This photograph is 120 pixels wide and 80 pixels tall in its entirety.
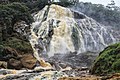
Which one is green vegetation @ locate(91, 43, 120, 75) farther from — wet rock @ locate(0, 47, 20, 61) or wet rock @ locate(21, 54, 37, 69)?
wet rock @ locate(0, 47, 20, 61)

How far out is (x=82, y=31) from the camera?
41.5 m

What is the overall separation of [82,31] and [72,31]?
5.90 ft

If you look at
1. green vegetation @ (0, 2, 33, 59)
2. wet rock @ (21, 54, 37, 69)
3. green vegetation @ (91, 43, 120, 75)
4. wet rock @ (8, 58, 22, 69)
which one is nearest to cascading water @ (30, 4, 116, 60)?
green vegetation @ (0, 2, 33, 59)

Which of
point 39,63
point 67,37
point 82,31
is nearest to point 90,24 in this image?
point 82,31

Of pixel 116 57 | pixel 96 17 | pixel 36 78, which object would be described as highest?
pixel 116 57

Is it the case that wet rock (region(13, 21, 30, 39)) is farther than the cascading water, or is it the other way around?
the cascading water

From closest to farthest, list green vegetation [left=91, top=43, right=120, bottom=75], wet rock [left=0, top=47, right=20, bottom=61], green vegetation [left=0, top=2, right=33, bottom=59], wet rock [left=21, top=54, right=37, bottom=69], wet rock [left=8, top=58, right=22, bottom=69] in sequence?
green vegetation [left=91, top=43, right=120, bottom=75], wet rock [left=8, top=58, right=22, bottom=69], wet rock [left=21, top=54, right=37, bottom=69], wet rock [left=0, top=47, right=20, bottom=61], green vegetation [left=0, top=2, right=33, bottom=59]

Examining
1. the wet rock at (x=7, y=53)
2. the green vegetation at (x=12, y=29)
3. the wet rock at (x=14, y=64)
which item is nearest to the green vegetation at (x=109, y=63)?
the wet rock at (x=14, y=64)

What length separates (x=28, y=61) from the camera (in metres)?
25.4

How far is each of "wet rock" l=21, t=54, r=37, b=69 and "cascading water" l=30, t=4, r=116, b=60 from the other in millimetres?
8305

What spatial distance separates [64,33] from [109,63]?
24.6 metres

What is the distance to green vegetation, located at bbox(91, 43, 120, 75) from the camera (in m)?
14.6

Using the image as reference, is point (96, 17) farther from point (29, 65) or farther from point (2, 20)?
point (29, 65)

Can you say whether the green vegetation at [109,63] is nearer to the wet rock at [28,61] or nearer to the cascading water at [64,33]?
the wet rock at [28,61]
